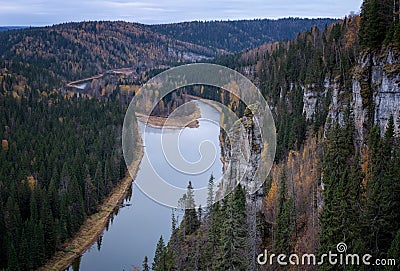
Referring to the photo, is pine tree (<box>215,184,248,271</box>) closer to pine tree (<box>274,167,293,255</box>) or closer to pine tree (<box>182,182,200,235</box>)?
pine tree (<box>274,167,293,255</box>)

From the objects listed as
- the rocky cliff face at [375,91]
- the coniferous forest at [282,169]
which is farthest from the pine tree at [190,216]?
the rocky cliff face at [375,91]

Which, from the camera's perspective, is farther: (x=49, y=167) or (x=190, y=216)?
(x=49, y=167)

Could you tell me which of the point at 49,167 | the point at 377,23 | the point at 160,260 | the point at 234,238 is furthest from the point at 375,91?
the point at 49,167

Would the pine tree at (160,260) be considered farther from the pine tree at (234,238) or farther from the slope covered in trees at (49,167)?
the slope covered in trees at (49,167)

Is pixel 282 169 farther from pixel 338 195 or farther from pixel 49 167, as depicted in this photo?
pixel 49 167

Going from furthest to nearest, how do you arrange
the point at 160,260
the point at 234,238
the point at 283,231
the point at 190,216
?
1. the point at 190,216
2. the point at 160,260
3. the point at 283,231
4. the point at 234,238

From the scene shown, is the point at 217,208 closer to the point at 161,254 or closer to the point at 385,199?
the point at 161,254
